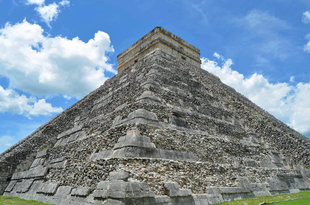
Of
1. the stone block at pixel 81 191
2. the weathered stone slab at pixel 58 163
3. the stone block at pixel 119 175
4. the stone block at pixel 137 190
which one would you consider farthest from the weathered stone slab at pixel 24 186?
the stone block at pixel 137 190

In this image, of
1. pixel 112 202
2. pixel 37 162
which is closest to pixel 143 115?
pixel 112 202

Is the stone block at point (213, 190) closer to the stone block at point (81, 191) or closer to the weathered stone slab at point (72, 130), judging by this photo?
the stone block at point (81, 191)

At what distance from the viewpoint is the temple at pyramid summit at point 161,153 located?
5.37 m

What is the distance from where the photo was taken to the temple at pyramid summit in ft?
17.6

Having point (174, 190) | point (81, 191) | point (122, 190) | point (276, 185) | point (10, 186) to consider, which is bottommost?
point (122, 190)

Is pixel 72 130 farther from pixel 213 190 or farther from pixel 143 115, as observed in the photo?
pixel 213 190

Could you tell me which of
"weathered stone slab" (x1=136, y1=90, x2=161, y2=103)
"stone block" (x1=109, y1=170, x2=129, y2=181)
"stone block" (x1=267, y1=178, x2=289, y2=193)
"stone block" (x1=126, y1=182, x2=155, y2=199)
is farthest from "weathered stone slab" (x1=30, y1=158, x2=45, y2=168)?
"stone block" (x1=267, y1=178, x2=289, y2=193)

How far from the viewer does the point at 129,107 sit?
7438mm

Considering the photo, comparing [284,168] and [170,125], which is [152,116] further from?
[284,168]

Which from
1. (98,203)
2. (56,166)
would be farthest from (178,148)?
(56,166)

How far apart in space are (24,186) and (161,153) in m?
6.06

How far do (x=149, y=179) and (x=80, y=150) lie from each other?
11.0ft

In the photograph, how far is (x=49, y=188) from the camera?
23.4ft

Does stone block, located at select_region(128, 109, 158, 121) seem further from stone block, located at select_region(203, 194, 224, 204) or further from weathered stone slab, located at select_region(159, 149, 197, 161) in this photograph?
stone block, located at select_region(203, 194, 224, 204)
